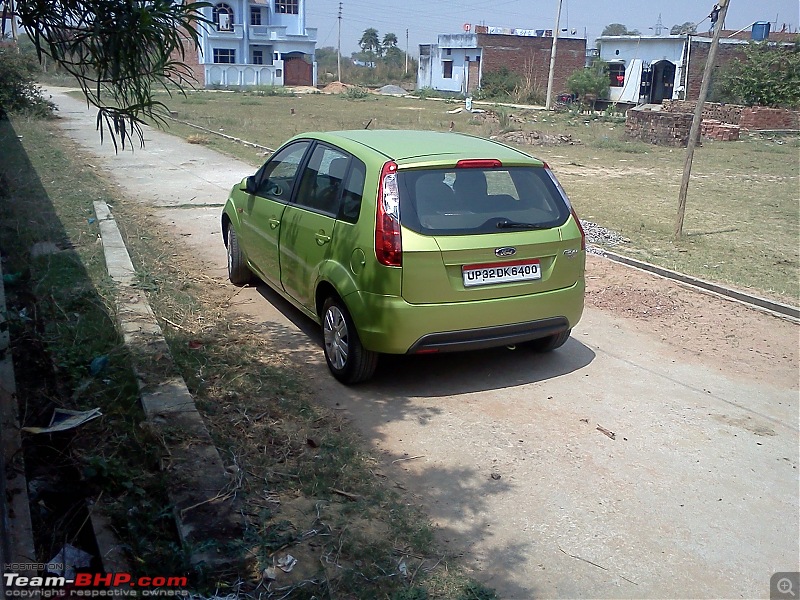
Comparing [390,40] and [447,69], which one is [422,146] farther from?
[390,40]

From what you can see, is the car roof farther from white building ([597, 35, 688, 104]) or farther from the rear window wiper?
white building ([597, 35, 688, 104])

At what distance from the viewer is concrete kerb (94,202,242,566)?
11.7 feet

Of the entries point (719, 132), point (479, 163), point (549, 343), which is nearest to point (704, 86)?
point (549, 343)

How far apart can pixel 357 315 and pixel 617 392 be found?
1.99m

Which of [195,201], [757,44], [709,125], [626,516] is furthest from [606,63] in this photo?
[626,516]

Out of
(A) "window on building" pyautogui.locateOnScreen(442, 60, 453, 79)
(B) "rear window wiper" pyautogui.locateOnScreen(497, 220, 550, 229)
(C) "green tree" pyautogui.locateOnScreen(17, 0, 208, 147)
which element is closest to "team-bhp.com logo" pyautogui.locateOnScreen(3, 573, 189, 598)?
(C) "green tree" pyautogui.locateOnScreen(17, 0, 208, 147)

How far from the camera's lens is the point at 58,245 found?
859 cm

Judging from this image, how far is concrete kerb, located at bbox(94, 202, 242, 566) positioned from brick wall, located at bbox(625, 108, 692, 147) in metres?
21.8

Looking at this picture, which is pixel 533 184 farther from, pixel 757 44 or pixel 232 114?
pixel 757 44

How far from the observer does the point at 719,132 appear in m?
27.0

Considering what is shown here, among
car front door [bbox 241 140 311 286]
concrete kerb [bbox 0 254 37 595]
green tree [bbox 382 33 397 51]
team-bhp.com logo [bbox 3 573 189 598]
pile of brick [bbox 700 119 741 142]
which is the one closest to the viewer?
team-bhp.com logo [bbox 3 573 189 598]

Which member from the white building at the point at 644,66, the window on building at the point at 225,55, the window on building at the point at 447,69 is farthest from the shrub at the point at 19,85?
the window on building at the point at 447,69

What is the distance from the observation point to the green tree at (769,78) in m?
32.5

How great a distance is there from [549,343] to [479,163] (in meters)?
1.59
